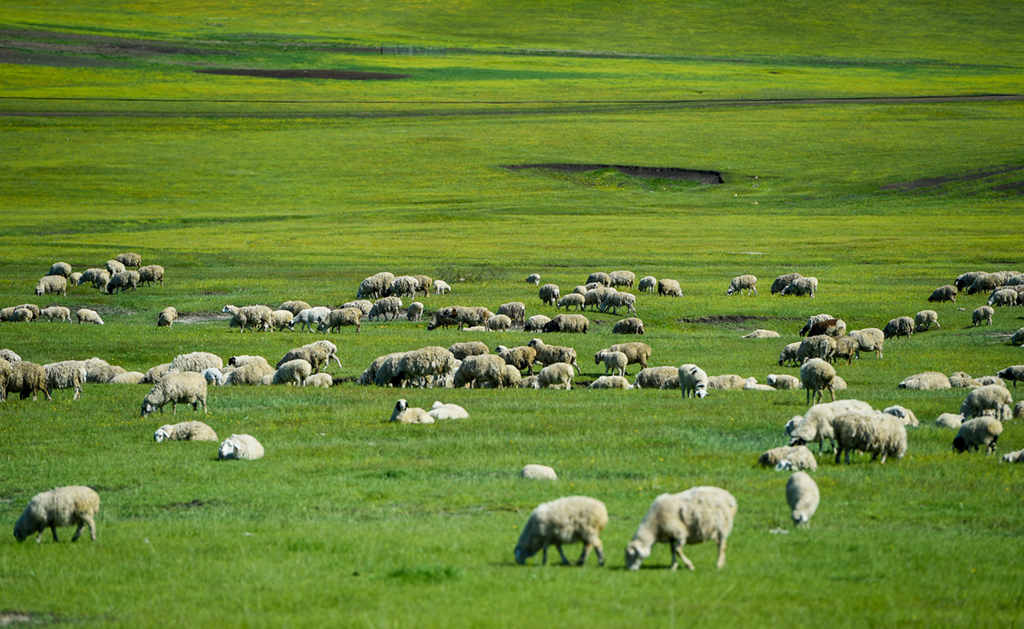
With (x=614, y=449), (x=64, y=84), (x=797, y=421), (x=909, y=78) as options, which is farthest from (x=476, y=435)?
(x=909, y=78)

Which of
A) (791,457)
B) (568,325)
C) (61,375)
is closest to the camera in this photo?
(791,457)

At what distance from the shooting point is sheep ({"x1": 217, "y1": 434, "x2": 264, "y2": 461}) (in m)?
17.0

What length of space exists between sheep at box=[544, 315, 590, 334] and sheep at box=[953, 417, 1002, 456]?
59.0ft

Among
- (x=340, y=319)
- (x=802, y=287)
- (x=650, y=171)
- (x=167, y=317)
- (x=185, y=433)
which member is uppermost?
(x=650, y=171)

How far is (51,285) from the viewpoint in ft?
139

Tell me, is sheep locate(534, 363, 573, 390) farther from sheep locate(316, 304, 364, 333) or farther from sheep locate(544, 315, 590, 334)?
sheep locate(316, 304, 364, 333)

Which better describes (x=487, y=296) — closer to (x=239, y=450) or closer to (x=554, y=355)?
(x=554, y=355)

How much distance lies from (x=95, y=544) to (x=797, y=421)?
11.3 meters

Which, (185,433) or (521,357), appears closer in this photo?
(185,433)

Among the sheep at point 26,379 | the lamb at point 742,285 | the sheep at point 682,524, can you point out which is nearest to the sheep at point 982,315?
the lamb at point 742,285

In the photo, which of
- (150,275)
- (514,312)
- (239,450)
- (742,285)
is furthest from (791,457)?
(150,275)

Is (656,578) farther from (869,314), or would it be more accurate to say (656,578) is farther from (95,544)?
(869,314)

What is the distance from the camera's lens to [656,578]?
1032 cm

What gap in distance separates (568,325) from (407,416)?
14810mm
